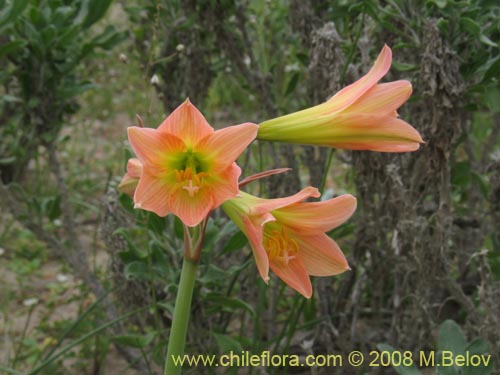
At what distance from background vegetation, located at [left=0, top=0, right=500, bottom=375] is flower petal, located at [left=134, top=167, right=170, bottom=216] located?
2.24ft

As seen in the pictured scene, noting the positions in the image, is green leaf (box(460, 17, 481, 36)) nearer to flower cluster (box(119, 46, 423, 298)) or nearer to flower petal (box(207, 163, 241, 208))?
flower cluster (box(119, 46, 423, 298))

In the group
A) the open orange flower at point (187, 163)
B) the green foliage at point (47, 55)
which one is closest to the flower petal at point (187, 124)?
the open orange flower at point (187, 163)

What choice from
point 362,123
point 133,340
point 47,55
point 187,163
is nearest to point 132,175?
point 187,163

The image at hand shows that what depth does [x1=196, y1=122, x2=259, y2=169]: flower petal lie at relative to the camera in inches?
52.3

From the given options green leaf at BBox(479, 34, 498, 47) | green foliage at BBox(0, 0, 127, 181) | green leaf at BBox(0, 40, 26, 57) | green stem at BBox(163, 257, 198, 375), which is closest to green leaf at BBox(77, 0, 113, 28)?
green foliage at BBox(0, 0, 127, 181)

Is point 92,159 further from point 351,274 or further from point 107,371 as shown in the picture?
point 351,274

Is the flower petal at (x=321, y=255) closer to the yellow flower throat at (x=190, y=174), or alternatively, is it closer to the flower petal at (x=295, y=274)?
the flower petal at (x=295, y=274)

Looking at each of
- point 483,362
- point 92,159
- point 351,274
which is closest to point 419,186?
point 351,274

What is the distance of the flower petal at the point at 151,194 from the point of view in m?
1.34

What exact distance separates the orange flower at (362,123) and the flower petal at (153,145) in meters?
0.19

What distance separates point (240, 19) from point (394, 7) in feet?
2.49

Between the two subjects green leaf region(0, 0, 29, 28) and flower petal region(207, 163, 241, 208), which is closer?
flower petal region(207, 163, 241, 208)

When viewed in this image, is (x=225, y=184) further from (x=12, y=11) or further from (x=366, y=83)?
(x=12, y=11)

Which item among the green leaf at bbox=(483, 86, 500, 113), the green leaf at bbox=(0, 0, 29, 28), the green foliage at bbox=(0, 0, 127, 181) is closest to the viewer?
the green leaf at bbox=(483, 86, 500, 113)
